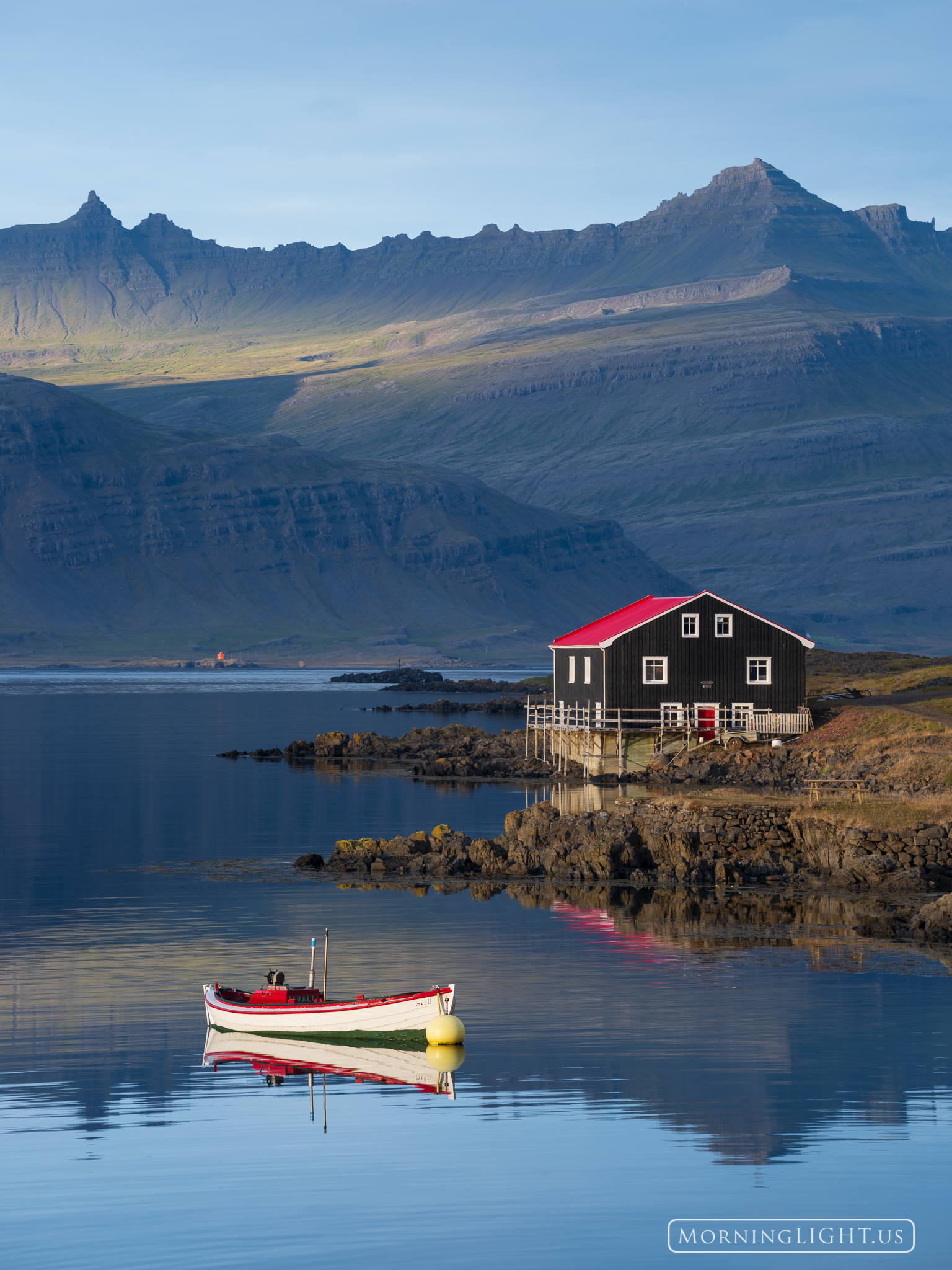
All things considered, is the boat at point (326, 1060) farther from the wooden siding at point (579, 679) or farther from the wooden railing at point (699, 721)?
the wooden siding at point (579, 679)

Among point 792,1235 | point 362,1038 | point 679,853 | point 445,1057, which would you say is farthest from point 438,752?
point 792,1235

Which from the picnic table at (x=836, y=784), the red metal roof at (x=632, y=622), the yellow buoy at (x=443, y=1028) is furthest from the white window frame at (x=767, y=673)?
the yellow buoy at (x=443, y=1028)

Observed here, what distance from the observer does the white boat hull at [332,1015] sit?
28156 millimetres

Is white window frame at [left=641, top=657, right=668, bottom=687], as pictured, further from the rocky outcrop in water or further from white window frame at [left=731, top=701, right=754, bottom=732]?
the rocky outcrop in water

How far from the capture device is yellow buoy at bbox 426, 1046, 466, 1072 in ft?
89.9

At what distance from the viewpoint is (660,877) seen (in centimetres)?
4669

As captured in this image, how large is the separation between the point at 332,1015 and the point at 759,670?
49.5 meters

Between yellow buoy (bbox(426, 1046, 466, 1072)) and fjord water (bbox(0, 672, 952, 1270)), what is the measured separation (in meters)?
0.29

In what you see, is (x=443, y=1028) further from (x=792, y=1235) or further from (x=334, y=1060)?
(x=792, y=1235)

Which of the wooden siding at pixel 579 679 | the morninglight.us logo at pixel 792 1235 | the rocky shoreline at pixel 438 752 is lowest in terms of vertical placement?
the rocky shoreline at pixel 438 752

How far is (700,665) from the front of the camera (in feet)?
247

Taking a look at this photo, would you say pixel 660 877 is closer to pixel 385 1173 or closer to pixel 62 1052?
pixel 62 1052

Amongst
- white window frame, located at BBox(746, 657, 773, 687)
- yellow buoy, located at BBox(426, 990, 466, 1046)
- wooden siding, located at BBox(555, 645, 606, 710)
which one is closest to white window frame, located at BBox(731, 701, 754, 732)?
white window frame, located at BBox(746, 657, 773, 687)

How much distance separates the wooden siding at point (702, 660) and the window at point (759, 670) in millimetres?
155
